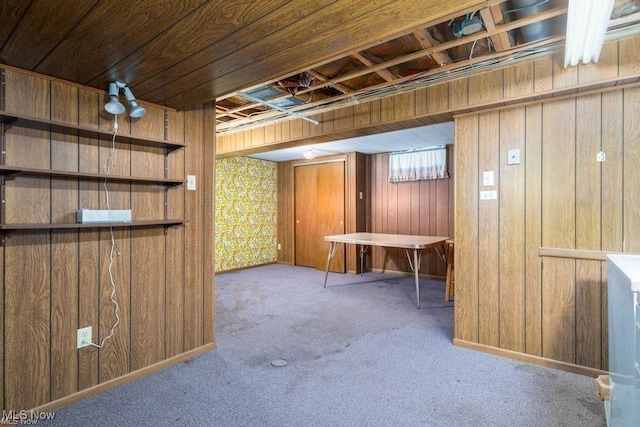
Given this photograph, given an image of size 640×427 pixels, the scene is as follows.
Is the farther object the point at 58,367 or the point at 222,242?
the point at 222,242

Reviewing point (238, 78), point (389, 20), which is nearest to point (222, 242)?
point (238, 78)

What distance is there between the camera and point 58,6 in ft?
4.06

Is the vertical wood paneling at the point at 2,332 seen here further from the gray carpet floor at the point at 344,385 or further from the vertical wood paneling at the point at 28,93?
the vertical wood paneling at the point at 28,93

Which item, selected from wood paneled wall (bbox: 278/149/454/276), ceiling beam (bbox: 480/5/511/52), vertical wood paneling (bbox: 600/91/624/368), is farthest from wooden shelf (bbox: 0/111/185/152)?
wood paneled wall (bbox: 278/149/454/276)

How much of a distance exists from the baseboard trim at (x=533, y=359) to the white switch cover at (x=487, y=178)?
130 centimetres

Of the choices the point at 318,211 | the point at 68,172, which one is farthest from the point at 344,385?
the point at 318,211

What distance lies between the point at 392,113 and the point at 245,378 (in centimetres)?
243

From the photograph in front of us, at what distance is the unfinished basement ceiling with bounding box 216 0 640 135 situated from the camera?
187 cm

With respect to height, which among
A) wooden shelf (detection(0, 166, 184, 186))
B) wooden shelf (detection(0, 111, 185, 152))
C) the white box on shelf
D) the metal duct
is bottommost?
the white box on shelf

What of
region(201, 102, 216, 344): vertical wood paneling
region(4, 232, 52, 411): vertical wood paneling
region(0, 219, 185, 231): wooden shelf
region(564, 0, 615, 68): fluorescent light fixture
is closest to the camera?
region(564, 0, 615, 68): fluorescent light fixture

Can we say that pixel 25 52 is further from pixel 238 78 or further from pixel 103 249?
pixel 103 249

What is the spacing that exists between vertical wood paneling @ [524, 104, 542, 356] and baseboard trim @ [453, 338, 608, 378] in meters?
0.05

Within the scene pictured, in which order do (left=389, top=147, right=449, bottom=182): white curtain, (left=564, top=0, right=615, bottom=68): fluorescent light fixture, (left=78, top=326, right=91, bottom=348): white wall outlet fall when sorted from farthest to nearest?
(left=389, top=147, right=449, bottom=182): white curtain
(left=78, top=326, right=91, bottom=348): white wall outlet
(left=564, top=0, right=615, bottom=68): fluorescent light fixture

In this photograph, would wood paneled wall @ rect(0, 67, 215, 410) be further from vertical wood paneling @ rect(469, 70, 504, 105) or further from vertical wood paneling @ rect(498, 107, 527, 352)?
vertical wood paneling @ rect(498, 107, 527, 352)
